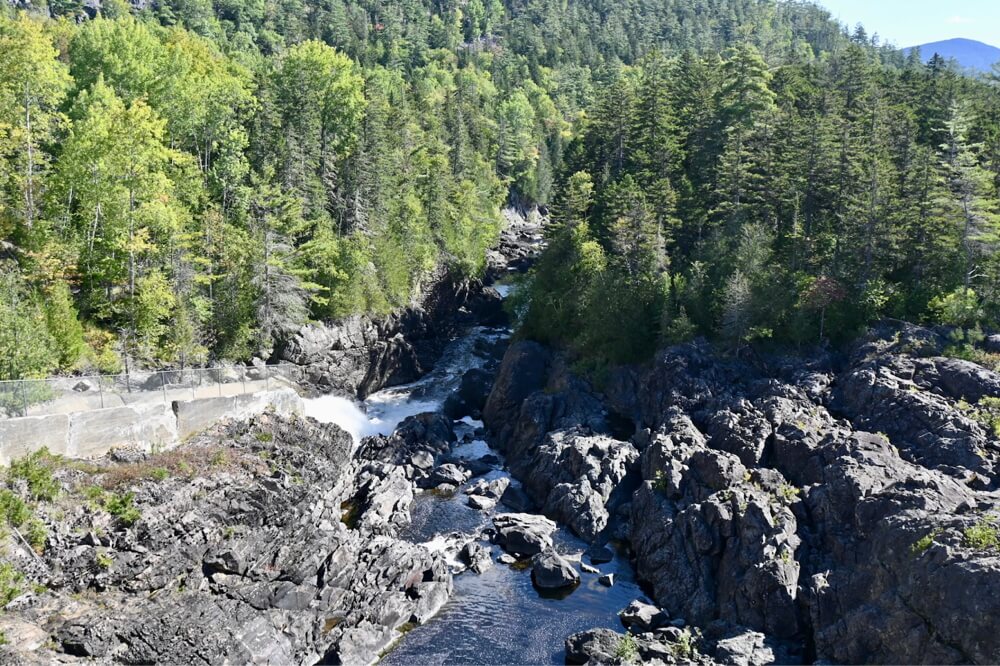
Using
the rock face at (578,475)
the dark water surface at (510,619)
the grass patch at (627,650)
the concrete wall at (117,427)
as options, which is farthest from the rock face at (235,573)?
the grass patch at (627,650)

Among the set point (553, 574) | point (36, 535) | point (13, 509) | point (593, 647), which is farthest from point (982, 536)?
point (13, 509)

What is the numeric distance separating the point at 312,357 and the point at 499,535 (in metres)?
22.6

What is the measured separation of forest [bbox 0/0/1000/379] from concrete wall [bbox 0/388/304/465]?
4747 millimetres

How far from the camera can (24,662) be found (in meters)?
25.2

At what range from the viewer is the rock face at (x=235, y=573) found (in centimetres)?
2870

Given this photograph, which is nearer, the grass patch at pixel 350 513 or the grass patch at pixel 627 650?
the grass patch at pixel 627 650

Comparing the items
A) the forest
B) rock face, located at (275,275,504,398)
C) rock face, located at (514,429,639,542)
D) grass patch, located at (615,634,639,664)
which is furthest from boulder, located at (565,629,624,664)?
rock face, located at (275,275,504,398)

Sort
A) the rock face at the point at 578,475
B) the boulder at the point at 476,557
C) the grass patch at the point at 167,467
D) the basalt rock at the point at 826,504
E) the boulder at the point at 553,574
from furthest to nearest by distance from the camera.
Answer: the rock face at the point at 578,475 < the boulder at the point at 476,557 < the boulder at the point at 553,574 < the grass patch at the point at 167,467 < the basalt rock at the point at 826,504

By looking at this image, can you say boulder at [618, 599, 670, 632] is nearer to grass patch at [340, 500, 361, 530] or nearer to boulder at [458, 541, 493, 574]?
boulder at [458, 541, 493, 574]

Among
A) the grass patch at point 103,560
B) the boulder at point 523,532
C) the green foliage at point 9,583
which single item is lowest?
the boulder at point 523,532

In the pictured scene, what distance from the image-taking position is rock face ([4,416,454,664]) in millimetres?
28703

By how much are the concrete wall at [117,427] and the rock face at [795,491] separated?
1826cm

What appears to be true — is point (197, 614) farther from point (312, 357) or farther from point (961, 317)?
point (961, 317)

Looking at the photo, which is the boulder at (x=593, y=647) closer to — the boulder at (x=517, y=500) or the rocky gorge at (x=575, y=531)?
the rocky gorge at (x=575, y=531)
